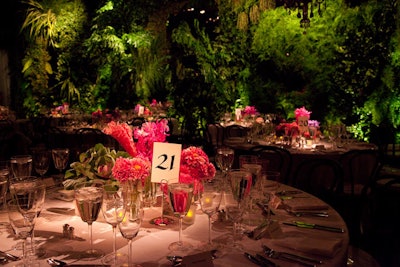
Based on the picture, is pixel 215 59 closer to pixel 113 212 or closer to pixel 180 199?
pixel 180 199

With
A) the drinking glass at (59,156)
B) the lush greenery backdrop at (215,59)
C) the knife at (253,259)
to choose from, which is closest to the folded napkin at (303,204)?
the knife at (253,259)

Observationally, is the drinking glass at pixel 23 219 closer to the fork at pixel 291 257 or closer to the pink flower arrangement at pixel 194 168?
the pink flower arrangement at pixel 194 168

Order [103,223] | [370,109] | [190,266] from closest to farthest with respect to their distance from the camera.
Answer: [190,266] → [103,223] → [370,109]

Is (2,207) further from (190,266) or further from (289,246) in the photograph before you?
(289,246)

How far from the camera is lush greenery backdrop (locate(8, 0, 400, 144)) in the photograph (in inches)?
261

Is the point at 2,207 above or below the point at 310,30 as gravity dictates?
below

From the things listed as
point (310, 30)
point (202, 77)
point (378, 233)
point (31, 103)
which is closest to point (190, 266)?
point (378, 233)

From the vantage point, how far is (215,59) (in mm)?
7148

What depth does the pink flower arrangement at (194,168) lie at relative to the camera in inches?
73.4

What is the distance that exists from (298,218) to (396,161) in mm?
5049

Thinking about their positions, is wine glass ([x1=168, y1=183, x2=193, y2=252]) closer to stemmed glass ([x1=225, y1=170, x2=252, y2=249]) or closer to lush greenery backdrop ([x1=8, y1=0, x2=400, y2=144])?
stemmed glass ([x1=225, y1=170, x2=252, y2=249])

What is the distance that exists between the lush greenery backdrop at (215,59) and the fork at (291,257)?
4.86m

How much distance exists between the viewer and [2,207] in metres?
2.10

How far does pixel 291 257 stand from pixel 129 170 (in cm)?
77
